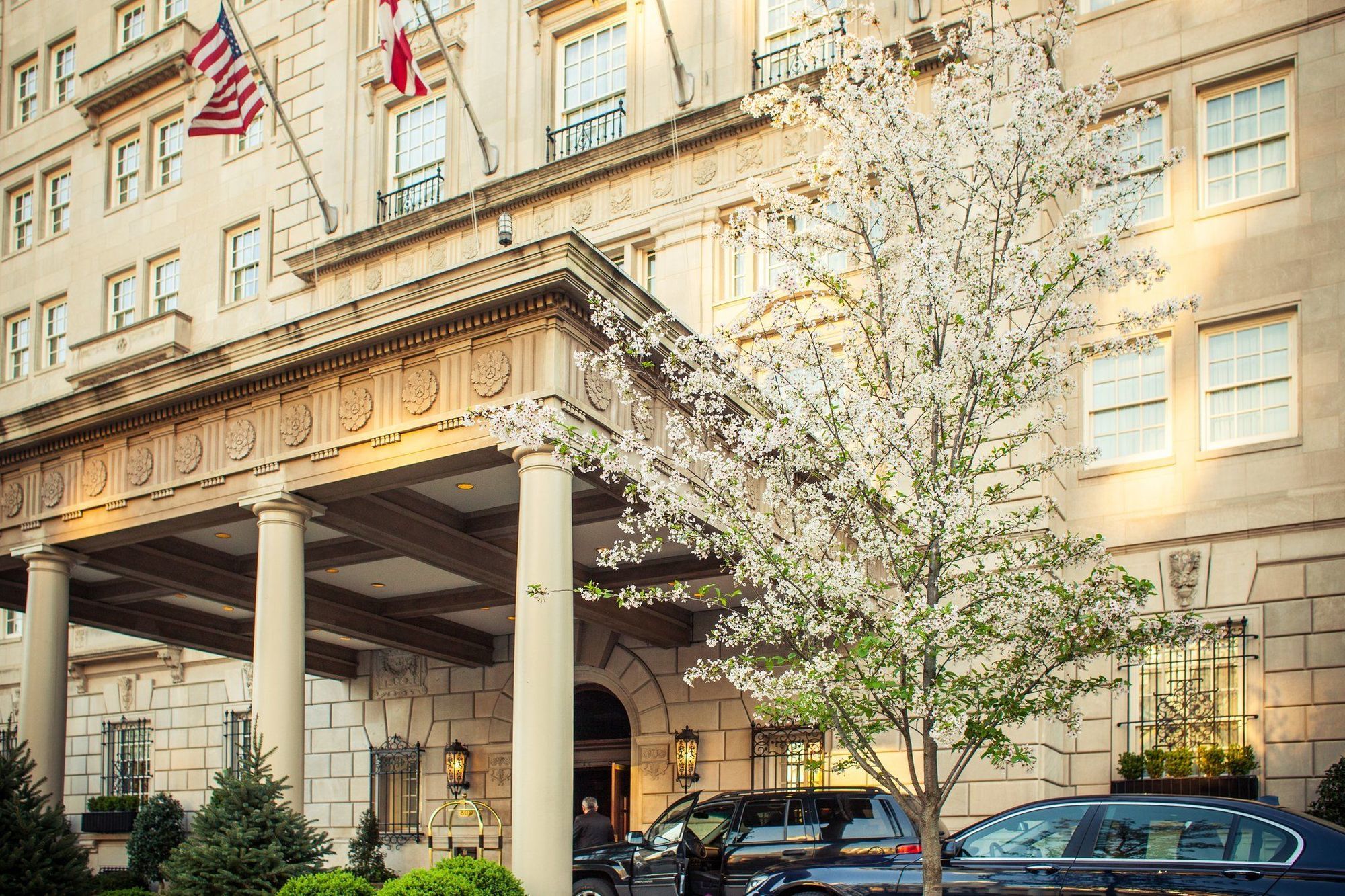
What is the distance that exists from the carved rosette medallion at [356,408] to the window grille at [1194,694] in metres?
Answer: 11.6

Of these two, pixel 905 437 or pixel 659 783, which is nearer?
pixel 905 437

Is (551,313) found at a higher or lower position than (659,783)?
higher

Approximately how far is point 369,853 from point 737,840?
14.2m

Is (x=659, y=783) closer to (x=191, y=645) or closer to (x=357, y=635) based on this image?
(x=357, y=635)

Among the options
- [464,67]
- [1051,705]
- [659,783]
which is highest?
[464,67]

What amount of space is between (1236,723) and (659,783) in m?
10.7

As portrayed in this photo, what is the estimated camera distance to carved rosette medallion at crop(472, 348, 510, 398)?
598 inches

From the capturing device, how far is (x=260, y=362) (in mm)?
17094

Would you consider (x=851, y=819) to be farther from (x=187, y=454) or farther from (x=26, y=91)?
(x=26, y=91)

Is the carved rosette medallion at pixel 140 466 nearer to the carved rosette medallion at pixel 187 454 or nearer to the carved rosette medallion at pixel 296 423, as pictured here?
the carved rosette medallion at pixel 187 454

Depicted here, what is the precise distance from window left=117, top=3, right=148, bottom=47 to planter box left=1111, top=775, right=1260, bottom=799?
31770 mm

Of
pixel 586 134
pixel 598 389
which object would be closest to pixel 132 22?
pixel 586 134

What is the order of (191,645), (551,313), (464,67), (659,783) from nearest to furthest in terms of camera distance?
(551,313)
(659,783)
(191,645)
(464,67)

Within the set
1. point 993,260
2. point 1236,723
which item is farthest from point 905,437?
point 1236,723
